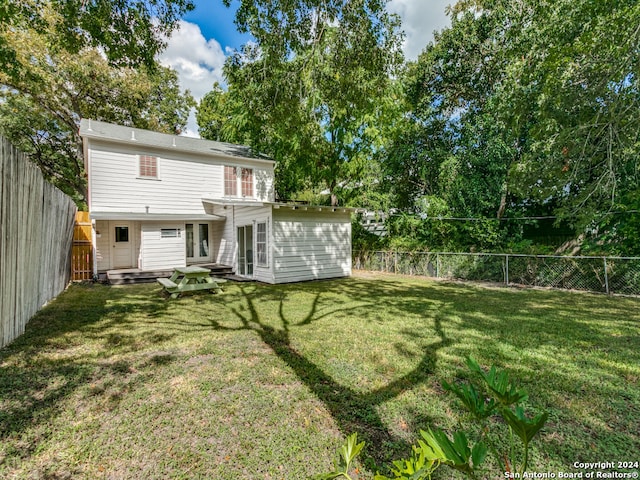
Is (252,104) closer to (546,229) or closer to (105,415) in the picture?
(105,415)

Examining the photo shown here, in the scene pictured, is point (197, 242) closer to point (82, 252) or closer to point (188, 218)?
point (188, 218)

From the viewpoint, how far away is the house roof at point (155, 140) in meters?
11.1

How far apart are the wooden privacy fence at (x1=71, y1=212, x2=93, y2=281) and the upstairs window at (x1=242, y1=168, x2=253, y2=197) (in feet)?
19.9

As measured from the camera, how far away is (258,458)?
2.14m

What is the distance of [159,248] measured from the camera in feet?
37.4

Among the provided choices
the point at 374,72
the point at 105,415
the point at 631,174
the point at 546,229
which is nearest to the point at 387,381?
the point at 105,415

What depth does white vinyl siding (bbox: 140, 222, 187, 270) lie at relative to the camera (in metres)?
11.1

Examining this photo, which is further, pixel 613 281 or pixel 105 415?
pixel 613 281

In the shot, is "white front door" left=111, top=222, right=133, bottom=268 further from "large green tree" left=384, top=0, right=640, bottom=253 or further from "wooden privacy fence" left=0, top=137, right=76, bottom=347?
"large green tree" left=384, top=0, right=640, bottom=253

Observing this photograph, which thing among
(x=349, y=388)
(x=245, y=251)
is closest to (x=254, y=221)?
(x=245, y=251)

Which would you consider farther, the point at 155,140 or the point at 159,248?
the point at 155,140

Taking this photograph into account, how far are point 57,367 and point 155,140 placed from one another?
11331 mm

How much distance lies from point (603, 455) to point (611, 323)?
173 inches

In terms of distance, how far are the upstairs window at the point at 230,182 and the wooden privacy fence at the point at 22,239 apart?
25.1 ft
